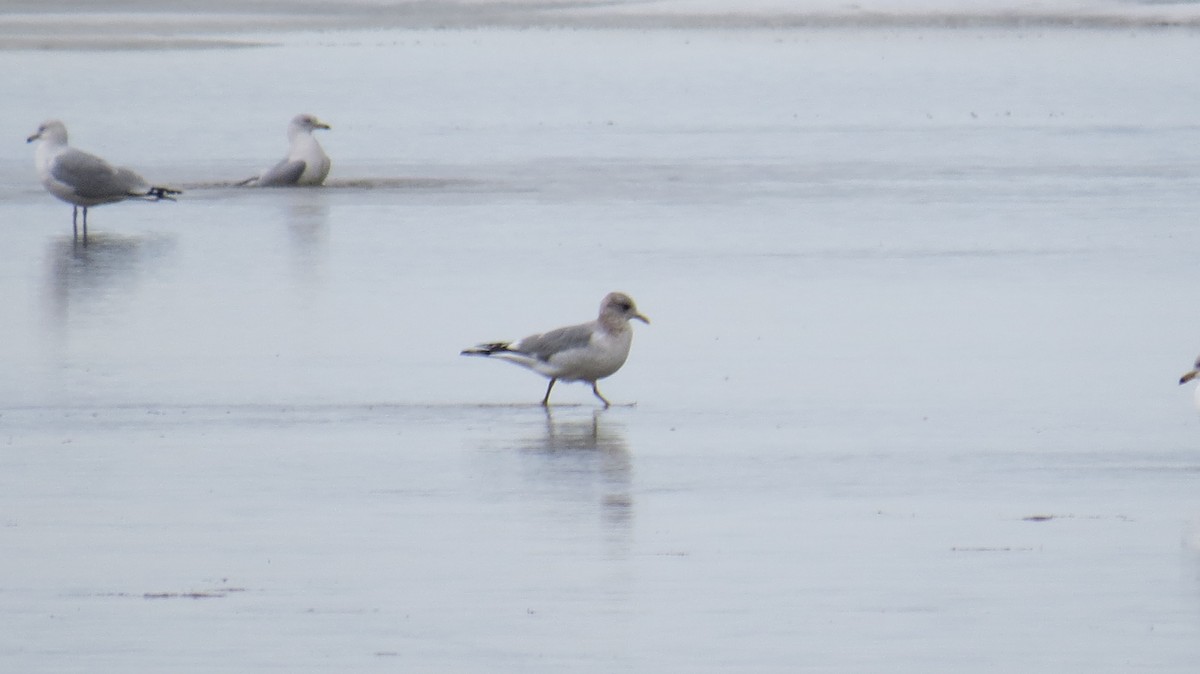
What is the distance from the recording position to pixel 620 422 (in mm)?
10820

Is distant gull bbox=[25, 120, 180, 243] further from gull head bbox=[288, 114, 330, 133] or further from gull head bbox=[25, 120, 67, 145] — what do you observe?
gull head bbox=[288, 114, 330, 133]

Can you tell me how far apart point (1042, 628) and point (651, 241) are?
1105 centimetres

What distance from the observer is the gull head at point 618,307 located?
11.2 metres

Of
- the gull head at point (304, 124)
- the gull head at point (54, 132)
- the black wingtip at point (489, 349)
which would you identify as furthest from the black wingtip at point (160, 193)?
the black wingtip at point (489, 349)

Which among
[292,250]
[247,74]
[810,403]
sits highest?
[810,403]

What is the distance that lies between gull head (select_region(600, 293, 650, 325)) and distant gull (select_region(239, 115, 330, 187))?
1215 cm

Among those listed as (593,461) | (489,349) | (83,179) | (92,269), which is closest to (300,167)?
(83,179)

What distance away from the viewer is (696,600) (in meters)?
7.52

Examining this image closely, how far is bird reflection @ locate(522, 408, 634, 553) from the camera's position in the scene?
8.84 metres

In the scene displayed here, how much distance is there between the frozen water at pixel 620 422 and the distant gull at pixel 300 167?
39cm

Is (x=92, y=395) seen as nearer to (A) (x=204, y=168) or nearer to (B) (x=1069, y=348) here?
(B) (x=1069, y=348)

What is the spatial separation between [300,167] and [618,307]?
12203 millimetres

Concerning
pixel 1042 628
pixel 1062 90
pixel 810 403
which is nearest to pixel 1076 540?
pixel 1042 628

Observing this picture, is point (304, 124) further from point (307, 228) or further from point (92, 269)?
point (92, 269)
